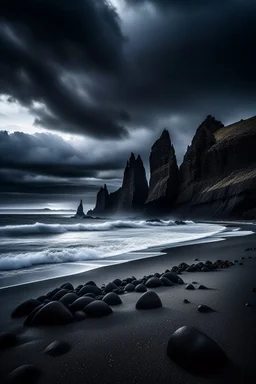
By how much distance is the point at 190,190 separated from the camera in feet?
176

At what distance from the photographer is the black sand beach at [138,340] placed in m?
1.27

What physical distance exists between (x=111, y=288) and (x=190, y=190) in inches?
2088

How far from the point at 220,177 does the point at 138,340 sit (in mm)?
50119

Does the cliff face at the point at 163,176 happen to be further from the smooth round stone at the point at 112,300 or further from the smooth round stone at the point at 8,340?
the smooth round stone at the point at 8,340

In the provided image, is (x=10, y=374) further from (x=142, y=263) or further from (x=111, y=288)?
(x=142, y=263)

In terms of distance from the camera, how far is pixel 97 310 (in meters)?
2.18

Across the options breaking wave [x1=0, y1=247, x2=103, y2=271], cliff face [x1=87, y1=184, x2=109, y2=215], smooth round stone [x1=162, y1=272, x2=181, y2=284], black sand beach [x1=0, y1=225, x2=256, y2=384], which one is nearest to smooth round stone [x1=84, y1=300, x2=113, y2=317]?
black sand beach [x1=0, y1=225, x2=256, y2=384]

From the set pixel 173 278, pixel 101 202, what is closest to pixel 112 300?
pixel 173 278

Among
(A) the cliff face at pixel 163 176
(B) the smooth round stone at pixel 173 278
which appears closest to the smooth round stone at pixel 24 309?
(B) the smooth round stone at pixel 173 278

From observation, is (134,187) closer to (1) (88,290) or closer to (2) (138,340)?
(1) (88,290)

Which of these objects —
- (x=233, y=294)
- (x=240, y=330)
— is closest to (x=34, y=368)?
(x=240, y=330)

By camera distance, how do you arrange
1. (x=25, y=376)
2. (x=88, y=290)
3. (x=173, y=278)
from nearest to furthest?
(x=25, y=376)
(x=88, y=290)
(x=173, y=278)

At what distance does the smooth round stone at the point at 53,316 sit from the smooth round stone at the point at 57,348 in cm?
39

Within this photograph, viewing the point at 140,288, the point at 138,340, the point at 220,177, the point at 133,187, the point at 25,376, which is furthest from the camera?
the point at 133,187
